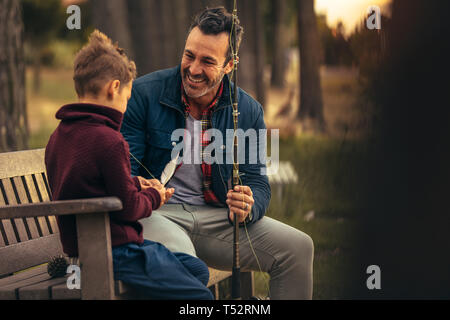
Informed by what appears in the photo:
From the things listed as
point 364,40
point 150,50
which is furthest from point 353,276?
point 150,50

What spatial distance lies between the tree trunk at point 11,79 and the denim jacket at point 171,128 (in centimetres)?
268

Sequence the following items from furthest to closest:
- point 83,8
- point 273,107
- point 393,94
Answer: point 83,8 → point 273,107 → point 393,94

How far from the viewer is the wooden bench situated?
7.73ft

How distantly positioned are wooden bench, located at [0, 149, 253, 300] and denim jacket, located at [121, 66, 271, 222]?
468 mm

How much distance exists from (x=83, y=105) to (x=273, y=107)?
15408mm

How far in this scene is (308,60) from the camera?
9.41 m

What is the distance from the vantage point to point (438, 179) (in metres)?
1.97

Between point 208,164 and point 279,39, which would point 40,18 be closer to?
point 279,39

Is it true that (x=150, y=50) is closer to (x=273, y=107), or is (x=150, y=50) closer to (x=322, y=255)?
(x=322, y=255)

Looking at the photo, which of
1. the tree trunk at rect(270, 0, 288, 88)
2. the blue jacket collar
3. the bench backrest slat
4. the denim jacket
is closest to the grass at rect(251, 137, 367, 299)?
the denim jacket

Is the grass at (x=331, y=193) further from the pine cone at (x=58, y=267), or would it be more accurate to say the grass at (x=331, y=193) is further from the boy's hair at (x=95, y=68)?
the pine cone at (x=58, y=267)

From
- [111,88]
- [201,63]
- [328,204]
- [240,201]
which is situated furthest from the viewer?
[328,204]

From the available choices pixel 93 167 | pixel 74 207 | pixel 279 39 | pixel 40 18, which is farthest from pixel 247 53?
pixel 40 18

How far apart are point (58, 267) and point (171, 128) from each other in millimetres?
863
